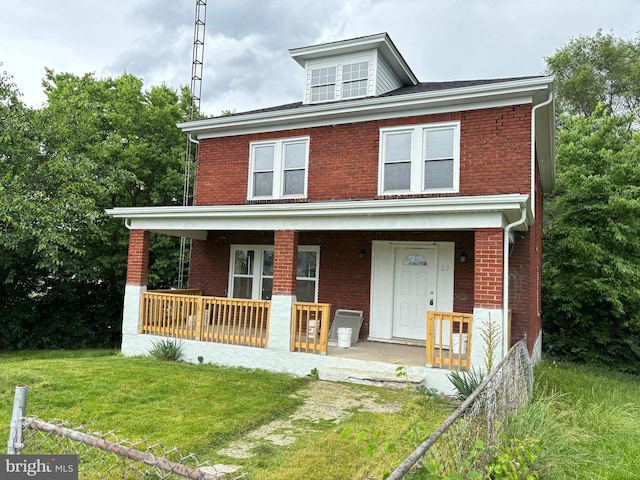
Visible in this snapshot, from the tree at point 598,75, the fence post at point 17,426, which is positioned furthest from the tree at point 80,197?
the tree at point 598,75

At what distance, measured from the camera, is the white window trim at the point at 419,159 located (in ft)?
30.0

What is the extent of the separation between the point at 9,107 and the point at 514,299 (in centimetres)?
1242

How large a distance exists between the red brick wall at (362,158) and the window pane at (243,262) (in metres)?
1.40

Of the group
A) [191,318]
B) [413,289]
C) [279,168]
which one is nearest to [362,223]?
[413,289]

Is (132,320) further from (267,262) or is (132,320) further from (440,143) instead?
(440,143)

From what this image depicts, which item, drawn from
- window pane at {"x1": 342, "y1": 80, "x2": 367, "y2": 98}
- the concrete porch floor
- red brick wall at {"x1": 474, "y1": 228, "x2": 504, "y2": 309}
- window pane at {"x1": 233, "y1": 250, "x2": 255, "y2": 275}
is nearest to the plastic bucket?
the concrete porch floor

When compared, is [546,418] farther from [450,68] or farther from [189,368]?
[450,68]

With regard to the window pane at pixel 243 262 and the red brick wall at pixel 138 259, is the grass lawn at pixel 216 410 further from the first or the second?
the window pane at pixel 243 262

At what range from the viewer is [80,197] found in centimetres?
1053

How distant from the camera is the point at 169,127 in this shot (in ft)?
Result: 55.7

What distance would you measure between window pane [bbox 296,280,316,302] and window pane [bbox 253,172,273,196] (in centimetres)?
236

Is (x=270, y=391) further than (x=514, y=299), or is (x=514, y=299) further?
(x=514, y=299)

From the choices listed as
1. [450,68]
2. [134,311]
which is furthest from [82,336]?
[450,68]

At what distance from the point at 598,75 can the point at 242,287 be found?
22.8m
